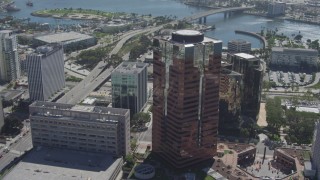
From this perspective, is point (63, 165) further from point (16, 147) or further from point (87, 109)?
point (16, 147)

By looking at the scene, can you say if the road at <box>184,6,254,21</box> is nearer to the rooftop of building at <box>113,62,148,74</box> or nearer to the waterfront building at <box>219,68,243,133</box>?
the rooftop of building at <box>113,62,148,74</box>

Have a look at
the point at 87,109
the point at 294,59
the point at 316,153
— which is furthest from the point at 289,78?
the point at 87,109

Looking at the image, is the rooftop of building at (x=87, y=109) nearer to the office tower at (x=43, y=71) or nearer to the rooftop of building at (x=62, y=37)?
the office tower at (x=43, y=71)

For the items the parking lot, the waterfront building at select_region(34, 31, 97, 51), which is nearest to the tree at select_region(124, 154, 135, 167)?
the parking lot

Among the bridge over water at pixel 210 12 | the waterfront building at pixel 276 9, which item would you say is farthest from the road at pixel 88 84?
the waterfront building at pixel 276 9

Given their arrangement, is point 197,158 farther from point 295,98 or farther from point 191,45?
point 295,98
